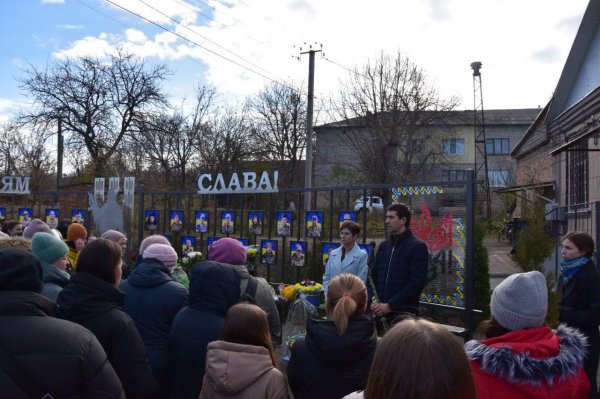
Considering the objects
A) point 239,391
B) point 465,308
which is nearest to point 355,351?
point 239,391

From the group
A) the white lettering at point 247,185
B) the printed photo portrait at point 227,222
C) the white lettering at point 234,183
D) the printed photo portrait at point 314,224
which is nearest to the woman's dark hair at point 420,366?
the printed photo portrait at point 314,224

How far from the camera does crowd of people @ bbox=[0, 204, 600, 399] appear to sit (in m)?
1.25

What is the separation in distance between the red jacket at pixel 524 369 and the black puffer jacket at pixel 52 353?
1.42 meters

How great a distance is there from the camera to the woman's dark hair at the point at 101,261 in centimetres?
257

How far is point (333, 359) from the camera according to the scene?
94.7 inches

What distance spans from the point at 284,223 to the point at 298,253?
60 cm

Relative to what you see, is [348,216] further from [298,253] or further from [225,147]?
[225,147]

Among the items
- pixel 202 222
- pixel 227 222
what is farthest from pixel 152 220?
pixel 227 222

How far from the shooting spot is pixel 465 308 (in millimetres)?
5535

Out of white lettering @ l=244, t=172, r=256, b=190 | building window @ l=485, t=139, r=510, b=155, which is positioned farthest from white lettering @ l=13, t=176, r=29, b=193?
building window @ l=485, t=139, r=510, b=155

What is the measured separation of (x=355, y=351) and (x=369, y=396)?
3.98ft

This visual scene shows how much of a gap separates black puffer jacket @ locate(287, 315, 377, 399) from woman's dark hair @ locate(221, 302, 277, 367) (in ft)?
0.65

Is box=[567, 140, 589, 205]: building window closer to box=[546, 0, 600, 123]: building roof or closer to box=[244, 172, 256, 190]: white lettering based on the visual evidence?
box=[546, 0, 600, 123]: building roof

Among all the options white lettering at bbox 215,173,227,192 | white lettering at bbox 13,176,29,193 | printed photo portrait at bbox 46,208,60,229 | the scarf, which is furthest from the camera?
white lettering at bbox 13,176,29,193
